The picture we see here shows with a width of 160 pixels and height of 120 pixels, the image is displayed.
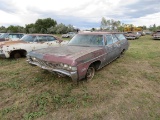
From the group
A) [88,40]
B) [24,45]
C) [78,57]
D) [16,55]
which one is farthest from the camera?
[16,55]

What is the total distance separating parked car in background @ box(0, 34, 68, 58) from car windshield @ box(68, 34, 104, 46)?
9.38 ft

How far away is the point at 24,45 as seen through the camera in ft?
22.0

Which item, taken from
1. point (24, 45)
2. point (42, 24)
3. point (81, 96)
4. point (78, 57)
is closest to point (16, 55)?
point (24, 45)

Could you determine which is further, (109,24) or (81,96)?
(109,24)

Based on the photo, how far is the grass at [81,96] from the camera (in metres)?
2.69

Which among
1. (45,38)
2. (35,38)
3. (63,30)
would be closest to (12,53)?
(35,38)

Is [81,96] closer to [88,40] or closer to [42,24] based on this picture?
[88,40]

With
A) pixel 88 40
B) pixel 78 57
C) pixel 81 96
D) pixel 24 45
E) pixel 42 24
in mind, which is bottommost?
pixel 81 96

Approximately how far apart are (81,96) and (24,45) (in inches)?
185

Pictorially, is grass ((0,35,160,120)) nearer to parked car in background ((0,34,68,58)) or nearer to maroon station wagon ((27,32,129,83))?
maroon station wagon ((27,32,129,83))

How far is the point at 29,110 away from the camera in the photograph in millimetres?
2811

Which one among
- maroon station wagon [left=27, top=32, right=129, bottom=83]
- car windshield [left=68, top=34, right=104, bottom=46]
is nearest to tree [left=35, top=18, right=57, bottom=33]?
car windshield [left=68, top=34, right=104, bottom=46]

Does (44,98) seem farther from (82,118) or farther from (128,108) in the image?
(128,108)

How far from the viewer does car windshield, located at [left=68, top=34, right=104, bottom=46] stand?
470cm
